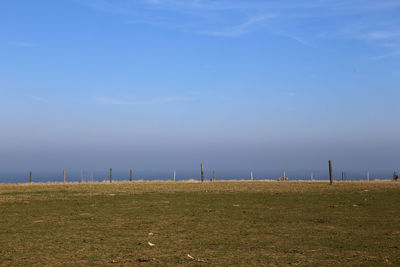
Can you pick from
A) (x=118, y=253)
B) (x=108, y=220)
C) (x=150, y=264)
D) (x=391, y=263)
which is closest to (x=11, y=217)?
(x=108, y=220)

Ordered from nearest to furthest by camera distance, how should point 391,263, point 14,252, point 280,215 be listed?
point 391,263, point 14,252, point 280,215

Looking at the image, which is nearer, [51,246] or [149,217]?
[51,246]

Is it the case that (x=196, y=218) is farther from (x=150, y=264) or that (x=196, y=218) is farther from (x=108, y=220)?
(x=150, y=264)

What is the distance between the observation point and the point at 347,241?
11.4 metres

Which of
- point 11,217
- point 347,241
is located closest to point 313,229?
point 347,241

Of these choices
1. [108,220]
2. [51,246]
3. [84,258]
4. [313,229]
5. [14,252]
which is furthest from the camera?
[108,220]

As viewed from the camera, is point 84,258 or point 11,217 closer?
point 84,258

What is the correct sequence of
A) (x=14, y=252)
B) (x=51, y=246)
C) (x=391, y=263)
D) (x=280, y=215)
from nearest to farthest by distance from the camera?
(x=391, y=263)
(x=14, y=252)
(x=51, y=246)
(x=280, y=215)

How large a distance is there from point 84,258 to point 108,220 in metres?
6.86

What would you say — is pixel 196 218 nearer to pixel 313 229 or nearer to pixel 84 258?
pixel 313 229

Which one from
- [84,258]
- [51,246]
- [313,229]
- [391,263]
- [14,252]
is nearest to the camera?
[391,263]

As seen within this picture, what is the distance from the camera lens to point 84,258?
31.2 feet

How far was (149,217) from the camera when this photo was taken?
17234mm

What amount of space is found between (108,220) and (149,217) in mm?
1825
